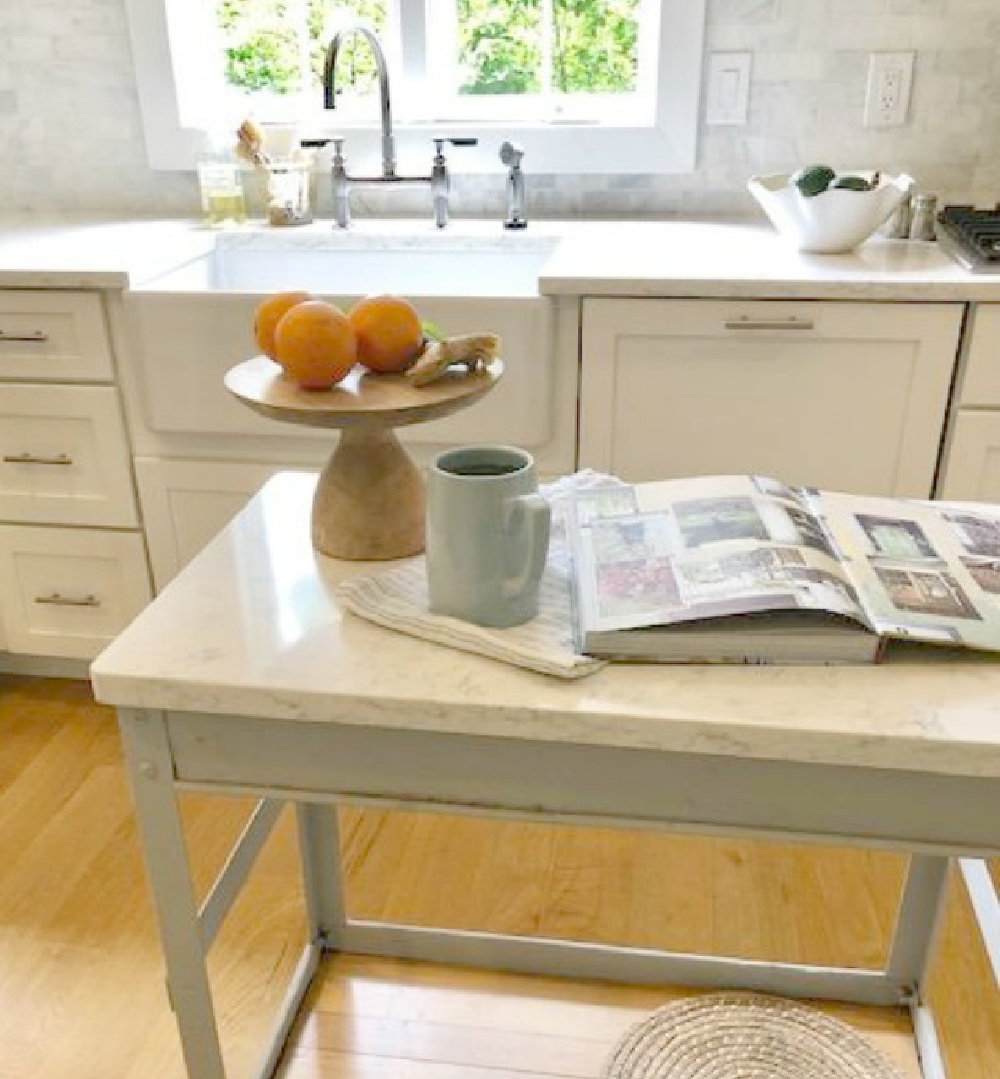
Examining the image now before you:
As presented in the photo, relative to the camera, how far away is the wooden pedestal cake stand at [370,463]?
3.17 feet

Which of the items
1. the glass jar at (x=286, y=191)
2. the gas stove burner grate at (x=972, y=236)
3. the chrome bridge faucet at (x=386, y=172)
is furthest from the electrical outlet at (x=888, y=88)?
the glass jar at (x=286, y=191)

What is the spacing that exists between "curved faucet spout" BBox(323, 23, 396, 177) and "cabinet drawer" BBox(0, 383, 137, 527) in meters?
0.76

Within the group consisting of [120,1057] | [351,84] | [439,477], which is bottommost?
[120,1057]

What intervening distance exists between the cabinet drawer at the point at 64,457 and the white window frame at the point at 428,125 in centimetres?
75

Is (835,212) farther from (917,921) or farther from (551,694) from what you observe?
(551,694)

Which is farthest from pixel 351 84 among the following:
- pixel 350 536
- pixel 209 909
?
pixel 209 909

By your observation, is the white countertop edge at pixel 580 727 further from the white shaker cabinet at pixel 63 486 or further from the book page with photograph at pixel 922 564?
the white shaker cabinet at pixel 63 486

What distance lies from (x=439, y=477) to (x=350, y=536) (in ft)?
0.62

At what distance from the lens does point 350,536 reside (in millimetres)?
1024

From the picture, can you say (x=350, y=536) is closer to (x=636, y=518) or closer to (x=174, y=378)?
(x=636, y=518)

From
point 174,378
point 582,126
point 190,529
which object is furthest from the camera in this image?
point 582,126

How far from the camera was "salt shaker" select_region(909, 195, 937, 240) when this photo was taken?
2.08 meters

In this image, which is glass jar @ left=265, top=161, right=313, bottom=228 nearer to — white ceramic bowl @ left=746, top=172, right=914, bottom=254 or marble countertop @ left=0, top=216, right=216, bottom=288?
marble countertop @ left=0, top=216, right=216, bottom=288

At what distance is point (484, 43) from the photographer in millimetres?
2471
